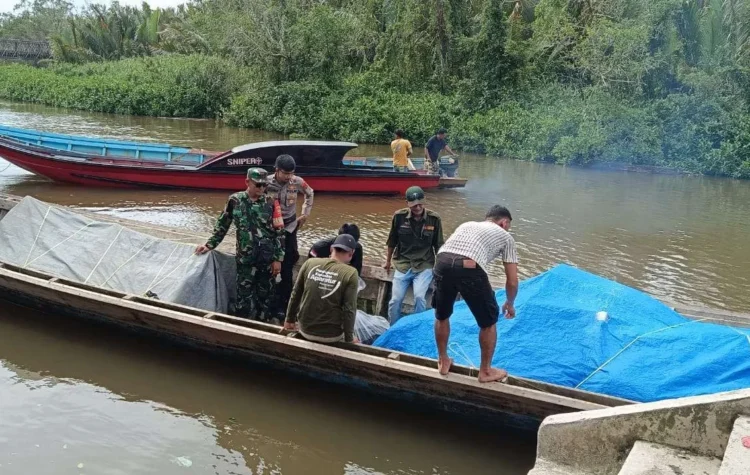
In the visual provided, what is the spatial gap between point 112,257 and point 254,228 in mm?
2003

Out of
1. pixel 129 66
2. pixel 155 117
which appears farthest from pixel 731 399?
pixel 129 66

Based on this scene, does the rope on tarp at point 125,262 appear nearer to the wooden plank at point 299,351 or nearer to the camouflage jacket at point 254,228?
the wooden plank at point 299,351

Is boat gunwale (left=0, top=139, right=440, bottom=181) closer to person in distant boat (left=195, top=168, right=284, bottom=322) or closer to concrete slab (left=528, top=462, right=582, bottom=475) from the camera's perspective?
person in distant boat (left=195, top=168, right=284, bottom=322)

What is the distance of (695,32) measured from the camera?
22.2 m

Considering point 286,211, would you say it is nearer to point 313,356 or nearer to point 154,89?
point 313,356

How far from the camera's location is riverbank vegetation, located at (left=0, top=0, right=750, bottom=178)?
2100 centimetres

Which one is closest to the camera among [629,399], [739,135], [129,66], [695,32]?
[629,399]

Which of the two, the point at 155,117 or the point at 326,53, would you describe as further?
the point at 155,117

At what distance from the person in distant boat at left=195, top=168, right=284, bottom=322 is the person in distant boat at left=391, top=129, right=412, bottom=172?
8.10 metres

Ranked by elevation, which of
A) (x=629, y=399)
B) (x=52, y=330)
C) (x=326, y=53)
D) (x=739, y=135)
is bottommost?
(x=52, y=330)

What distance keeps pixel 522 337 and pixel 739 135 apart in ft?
58.9

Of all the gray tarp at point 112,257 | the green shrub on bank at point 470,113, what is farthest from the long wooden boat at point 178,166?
the green shrub on bank at point 470,113

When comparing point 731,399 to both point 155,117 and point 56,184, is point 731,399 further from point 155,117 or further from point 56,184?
point 155,117

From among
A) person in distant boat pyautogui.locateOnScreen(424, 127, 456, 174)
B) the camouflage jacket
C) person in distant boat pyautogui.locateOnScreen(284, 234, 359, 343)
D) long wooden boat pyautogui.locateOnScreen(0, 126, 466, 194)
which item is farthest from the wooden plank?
person in distant boat pyautogui.locateOnScreen(424, 127, 456, 174)
